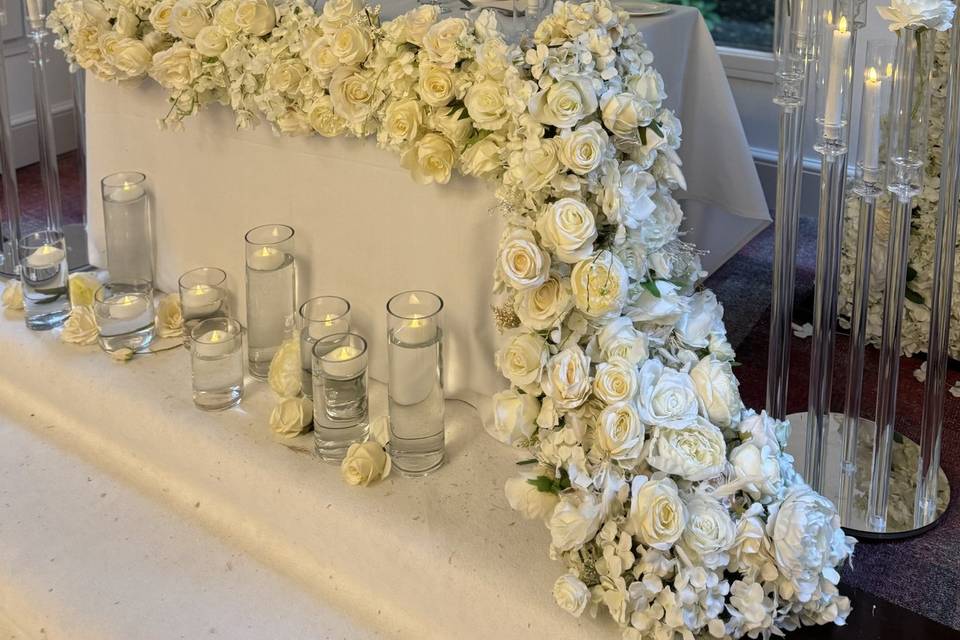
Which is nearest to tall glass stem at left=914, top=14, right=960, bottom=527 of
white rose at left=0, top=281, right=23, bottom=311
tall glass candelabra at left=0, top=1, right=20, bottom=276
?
white rose at left=0, top=281, right=23, bottom=311

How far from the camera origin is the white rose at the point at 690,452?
4.00 ft

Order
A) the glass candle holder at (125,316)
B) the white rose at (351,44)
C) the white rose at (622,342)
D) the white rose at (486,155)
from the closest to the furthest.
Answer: the white rose at (622,342), the white rose at (486,155), the white rose at (351,44), the glass candle holder at (125,316)

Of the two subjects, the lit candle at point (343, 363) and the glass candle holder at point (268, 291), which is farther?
the glass candle holder at point (268, 291)

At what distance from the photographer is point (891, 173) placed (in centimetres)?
146

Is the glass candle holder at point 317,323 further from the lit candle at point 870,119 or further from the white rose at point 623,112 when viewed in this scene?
the lit candle at point 870,119

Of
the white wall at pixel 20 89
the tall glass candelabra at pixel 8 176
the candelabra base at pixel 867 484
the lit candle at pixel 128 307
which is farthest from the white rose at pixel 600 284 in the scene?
the white wall at pixel 20 89

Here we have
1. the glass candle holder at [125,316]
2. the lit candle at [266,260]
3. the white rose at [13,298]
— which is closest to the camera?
the lit candle at [266,260]

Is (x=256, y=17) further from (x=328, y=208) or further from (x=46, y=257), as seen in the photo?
(x=46, y=257)

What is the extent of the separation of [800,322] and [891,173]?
903 millimetres

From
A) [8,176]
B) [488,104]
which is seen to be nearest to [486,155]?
[488,104]

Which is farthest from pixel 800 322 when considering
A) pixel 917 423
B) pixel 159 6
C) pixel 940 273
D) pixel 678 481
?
pixel 159 6

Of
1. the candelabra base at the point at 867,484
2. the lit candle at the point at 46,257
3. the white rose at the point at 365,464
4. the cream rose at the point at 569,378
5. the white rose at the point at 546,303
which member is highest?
the white rose at the point at 546,303

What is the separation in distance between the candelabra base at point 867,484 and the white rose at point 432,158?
0.71m

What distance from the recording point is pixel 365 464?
4.87 ft
